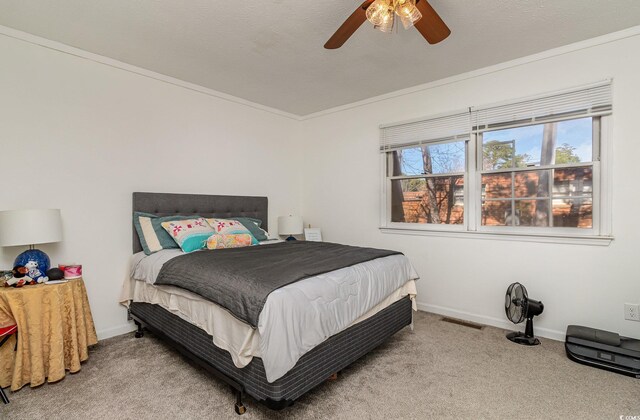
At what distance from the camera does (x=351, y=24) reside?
1.86 metres

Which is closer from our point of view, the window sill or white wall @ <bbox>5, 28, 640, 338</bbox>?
white wall @ <bbox>5, 28, 640, 338</bbox>

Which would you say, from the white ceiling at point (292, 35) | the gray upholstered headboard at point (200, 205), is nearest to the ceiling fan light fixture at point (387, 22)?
the white ceiling at point (292, 35)

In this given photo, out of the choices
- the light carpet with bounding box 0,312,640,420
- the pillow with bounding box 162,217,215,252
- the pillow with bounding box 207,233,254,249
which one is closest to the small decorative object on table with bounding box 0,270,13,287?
the light carpet with bounding box 0,312,640,420

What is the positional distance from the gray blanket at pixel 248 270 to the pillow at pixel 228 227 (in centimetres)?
46

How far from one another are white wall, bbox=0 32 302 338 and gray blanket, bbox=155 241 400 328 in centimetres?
92

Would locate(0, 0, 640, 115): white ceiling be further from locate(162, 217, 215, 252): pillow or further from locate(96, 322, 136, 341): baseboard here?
locate(96, 322, 136, 341): baseboard

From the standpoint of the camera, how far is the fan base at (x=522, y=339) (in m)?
2.66

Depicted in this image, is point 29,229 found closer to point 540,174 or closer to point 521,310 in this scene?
point 521,310

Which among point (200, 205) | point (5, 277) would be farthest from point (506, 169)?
point (5, 277)

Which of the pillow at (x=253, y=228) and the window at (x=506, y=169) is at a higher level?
the window at (x=506, y=169)

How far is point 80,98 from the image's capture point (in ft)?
8.92

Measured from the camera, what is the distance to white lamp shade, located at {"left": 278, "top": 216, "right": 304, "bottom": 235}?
13.6 ft

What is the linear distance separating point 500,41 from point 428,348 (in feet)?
8.46

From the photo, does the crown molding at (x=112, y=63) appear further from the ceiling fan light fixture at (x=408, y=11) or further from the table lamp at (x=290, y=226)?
the ceiling fan light fixture at (x=408, y=11)
